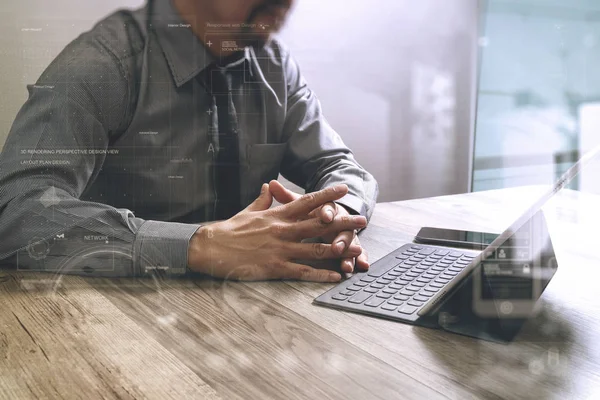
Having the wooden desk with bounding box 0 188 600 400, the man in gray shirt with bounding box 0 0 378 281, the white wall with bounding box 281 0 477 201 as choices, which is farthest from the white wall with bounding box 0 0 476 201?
the wooden desk with bounding box 0 188 600 400

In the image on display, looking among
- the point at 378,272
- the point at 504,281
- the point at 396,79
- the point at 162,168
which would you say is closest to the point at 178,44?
the point at 162,168

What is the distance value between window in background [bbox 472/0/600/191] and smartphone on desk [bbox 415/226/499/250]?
1.59ft

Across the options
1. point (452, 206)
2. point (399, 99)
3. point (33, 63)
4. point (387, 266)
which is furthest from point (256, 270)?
point (399, 99)

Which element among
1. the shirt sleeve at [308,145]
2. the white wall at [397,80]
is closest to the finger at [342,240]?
the shirt sleeve at [308,145]

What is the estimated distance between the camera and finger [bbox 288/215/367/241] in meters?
0.76

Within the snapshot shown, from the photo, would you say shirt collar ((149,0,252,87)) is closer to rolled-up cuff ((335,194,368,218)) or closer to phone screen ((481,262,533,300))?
rolled-up cuff ((335,194,368,218))

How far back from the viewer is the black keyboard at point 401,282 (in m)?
0.58

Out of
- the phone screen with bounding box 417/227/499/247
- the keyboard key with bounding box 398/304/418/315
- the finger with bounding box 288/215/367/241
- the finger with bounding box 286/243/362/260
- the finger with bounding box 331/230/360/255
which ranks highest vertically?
the finger with bounding box 288/215/367/241

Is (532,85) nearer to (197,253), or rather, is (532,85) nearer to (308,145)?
(308,145)

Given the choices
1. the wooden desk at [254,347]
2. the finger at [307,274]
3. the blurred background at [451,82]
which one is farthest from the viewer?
the blurred background at [451,82]

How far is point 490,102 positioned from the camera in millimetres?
1912

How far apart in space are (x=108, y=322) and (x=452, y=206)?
0.85m

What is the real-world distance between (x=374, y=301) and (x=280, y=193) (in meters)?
0.34

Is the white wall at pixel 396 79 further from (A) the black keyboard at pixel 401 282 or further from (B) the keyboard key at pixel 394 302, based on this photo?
(B) the keyboard key at pixel 394 302
